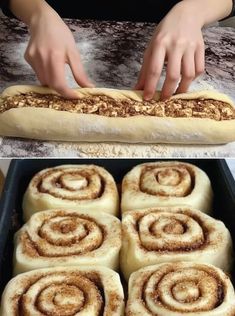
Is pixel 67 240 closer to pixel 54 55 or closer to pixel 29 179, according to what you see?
pixel 29 179

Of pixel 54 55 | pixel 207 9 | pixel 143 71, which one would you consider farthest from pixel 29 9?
pixel 207 9

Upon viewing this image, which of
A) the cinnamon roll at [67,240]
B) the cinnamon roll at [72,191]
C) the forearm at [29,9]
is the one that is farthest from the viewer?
the forearm at [29,9]

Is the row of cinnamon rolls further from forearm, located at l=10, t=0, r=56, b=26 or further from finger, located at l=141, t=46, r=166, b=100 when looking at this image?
forearm, located at l=10, t=0, r=56, b=26

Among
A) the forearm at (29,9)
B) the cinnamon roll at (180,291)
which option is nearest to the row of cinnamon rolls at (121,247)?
the cinnamon roll at (180,291)

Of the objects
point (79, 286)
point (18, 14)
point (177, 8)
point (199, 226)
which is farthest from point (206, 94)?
point (79, 286)

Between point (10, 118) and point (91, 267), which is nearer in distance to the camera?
point (91, 267)

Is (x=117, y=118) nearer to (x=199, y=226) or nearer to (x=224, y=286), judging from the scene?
(x=199, y=226)

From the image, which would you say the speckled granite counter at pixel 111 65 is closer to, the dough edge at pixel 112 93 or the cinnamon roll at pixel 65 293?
the dough edge at pixel 112 93
